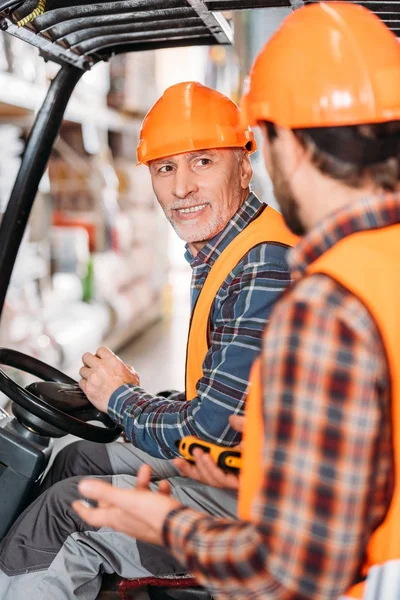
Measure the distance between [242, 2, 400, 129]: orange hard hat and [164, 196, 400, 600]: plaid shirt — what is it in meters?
0.29

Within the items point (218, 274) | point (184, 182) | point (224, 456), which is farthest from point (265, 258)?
point (224, 456)

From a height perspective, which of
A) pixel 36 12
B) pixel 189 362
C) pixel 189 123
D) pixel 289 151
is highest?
pixel 36 12

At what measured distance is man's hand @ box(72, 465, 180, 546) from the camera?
1.21m

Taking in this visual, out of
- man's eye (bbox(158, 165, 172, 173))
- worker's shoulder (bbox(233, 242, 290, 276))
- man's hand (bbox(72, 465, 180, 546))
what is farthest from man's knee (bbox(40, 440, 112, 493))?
man's hand (bbox(72, 465, 180, 546))

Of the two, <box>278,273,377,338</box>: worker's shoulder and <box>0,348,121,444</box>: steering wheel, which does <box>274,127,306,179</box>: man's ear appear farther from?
<box>0,348,121,444</box>: steering wheel

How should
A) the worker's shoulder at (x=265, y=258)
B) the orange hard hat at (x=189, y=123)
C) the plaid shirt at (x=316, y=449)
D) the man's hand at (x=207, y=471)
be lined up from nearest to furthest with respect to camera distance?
the plaid shirt at (x=316, y=449), the man's hand at (x=207, y=471), the worker's shoulder at (x=265, y=258), the orange hard hat at (x=189, y=123)

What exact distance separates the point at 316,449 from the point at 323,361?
12 cm

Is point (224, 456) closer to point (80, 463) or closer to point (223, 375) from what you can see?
point (223, 375)

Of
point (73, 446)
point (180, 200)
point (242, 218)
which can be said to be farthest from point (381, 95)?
point (73, 446)

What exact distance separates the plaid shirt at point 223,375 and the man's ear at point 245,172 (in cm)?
47

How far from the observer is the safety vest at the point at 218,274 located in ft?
6.83

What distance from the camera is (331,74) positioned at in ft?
3.93

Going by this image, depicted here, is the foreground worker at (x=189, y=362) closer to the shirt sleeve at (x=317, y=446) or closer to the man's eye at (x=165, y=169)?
the man's eye at (x=165, y=169)

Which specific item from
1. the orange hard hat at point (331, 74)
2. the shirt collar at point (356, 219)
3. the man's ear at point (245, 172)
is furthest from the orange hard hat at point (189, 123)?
the shirt collar at point (356, 219)
